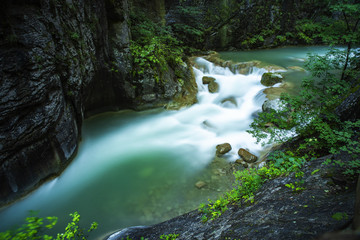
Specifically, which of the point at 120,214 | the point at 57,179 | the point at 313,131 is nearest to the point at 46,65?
the point at 57,179

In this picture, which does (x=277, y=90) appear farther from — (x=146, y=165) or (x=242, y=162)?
(x=146, y=165)

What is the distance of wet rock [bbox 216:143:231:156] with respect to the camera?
5.92 metres

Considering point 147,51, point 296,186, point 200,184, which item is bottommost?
point 200,184

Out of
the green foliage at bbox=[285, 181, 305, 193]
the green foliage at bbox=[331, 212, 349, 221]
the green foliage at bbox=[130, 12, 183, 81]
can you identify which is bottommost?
the green foliage at bbox=[285, 181, 305, 193]

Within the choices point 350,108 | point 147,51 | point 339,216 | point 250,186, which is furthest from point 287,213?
point 147,51

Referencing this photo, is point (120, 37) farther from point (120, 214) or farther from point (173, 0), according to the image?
point (173, 0)

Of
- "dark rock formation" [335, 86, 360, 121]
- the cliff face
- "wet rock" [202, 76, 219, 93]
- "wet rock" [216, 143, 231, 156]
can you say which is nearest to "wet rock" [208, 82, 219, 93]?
"wet rock" [202, 76, 219, 93]

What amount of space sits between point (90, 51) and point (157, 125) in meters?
3.77

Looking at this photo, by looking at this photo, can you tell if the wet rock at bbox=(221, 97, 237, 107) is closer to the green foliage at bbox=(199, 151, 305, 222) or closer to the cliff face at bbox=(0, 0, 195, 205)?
the cliff face at bbox=(0, 0, 195, 205)

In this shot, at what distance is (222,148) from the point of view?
598cm

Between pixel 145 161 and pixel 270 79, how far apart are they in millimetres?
7468

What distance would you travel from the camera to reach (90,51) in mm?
6340

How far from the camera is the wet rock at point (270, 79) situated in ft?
30.2

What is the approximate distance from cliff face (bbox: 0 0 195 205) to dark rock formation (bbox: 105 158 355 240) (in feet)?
10.7
